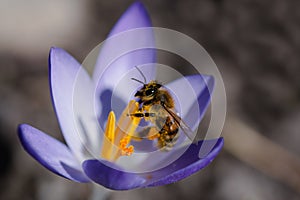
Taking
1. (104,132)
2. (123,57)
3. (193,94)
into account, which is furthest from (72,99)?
(193,94)

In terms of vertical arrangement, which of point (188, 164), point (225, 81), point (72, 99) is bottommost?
point (225, 81)

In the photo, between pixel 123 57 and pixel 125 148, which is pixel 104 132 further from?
pixel 123 57

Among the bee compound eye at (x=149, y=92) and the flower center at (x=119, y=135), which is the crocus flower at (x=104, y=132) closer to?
the flower center at (x=119, y=135)

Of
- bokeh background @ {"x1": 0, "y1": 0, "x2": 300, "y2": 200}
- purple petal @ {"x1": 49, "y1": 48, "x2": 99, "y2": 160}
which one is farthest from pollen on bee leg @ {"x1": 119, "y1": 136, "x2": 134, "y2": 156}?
bokeh background @ {"x1": 0, "y1": 0, "x2": 300, "y2": 200}

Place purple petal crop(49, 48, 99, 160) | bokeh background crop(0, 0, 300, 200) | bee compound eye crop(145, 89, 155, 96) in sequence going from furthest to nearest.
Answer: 1. bokeh background crop(0, 0, 300, 200)
2. purple petal crop(49, 48, 99, 160)
3. bee compound eye crop(145, 89, 155, 96)

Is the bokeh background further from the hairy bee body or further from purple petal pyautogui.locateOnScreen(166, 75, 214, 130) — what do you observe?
the hairy bee body

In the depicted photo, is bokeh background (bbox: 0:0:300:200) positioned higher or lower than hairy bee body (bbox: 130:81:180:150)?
lower

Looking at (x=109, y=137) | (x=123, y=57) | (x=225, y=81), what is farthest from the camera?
(x=225, y=81)

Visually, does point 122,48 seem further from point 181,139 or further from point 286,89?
point 286,89
